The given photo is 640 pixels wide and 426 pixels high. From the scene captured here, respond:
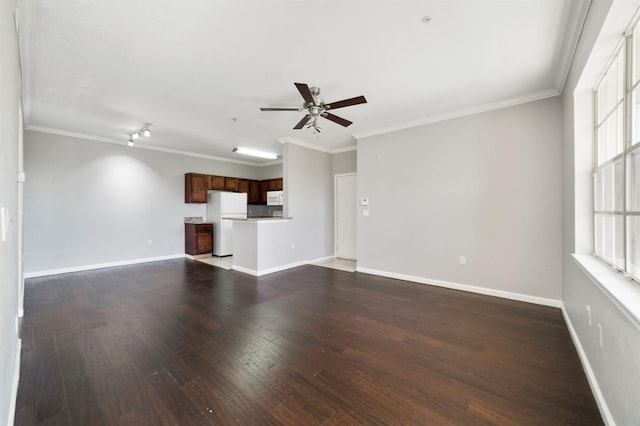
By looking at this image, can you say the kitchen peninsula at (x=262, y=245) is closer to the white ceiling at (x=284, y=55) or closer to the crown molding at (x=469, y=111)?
the white ceiling at (x=284, y=55)

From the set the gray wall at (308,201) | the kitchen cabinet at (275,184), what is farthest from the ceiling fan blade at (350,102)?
the kitchen cabinet at (275,184)

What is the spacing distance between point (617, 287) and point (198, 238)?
685 cm

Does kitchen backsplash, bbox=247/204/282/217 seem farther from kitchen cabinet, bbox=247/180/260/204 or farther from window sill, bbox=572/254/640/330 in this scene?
window sill, bbox=572/254/640/330

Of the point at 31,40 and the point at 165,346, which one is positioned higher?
the point at 31,40

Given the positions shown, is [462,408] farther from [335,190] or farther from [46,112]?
[46,112]

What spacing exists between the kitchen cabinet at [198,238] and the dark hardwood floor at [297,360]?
272cm

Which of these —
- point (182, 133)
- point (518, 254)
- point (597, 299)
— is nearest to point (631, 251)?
point (597, 299)

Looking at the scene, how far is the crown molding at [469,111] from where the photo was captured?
126 inches

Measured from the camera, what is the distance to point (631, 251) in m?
1.62

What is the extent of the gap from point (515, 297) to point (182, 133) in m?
6.07

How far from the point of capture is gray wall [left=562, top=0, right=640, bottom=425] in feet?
4.30

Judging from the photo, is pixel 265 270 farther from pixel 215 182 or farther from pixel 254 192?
pixel 254 192

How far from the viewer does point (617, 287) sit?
1497 mm

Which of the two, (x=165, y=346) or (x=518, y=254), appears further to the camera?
(x=518, y=254)
